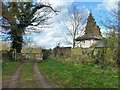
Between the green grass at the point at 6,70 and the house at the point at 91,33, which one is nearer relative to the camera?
the green grass at the point at 6,70

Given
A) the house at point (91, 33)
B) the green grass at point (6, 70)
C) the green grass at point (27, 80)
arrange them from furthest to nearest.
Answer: the house at point (91, 33)
the green grass at point (6, 70)
the green grass at point (27, 80)

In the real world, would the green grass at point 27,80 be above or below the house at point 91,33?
below

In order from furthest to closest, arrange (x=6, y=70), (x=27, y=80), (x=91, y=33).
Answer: (x=91, y=33) → (x=6, y=70) → (x=27, y=80)

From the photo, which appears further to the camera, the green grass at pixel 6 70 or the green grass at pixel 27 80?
the green grass at pixel 6 70

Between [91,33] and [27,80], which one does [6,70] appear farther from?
[91,33]

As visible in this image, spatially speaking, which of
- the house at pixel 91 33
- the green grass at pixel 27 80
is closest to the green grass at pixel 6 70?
the green grass at pixel 27 80

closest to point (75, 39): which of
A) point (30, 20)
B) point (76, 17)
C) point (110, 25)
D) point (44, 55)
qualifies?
point (76, 17)

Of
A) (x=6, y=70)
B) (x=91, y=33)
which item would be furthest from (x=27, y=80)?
(x=91, y=33)

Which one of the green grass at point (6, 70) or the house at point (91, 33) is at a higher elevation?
the house at point (91, 33)

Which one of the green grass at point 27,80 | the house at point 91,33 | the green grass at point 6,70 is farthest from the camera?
the house at point 91,33

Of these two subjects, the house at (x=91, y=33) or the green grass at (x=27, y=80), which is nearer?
the green grass at (x=27, y=80)

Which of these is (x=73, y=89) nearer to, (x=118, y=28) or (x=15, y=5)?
(x=118, y=28)

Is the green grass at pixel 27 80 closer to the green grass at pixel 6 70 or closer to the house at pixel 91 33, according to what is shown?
the green grass at pixel 6 70

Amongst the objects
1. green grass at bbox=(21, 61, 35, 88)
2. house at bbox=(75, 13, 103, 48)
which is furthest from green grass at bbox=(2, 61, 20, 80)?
house at bbox=(75, 13, 103, 48)
